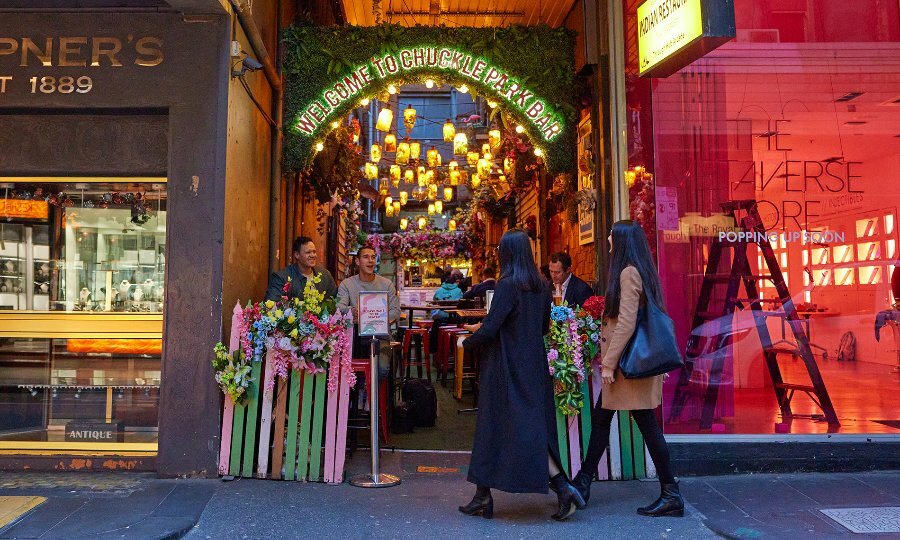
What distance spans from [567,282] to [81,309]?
470cm

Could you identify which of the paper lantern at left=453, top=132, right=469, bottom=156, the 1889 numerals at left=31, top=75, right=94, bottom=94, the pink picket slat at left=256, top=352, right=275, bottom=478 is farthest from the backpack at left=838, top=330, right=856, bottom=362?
the paper lantern at left=453, top=132, right=469, bottom=156

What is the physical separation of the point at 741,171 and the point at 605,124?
1.37m

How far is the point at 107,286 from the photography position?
6082 mm

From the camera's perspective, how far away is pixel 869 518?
4.48m

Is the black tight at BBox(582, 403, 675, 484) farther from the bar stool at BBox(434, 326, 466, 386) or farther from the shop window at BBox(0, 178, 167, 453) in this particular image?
the bar stool at BBox(434, 326, 466, 386)

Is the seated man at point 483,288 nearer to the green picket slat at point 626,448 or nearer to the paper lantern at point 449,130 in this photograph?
the paper lantern at point 449,130

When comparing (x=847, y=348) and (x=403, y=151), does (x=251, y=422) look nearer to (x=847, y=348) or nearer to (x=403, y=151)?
(x=847, y=348)

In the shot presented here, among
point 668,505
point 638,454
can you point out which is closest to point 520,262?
point 668,505

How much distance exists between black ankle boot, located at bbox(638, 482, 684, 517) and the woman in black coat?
0.50 meters

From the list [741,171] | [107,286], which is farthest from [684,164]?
[107,286]

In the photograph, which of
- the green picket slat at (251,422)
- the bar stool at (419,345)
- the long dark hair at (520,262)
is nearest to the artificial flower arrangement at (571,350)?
the long dark hair at (520,262)

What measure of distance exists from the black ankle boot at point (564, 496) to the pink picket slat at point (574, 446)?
881 millimetres

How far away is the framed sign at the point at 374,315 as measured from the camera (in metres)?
5.39

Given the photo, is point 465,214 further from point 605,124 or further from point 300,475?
point 300,475
